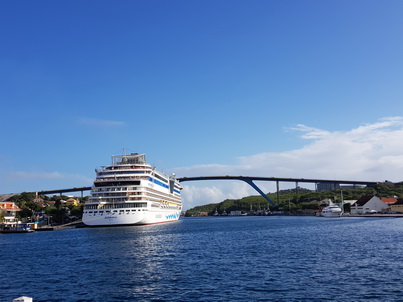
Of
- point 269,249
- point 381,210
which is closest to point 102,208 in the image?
point 269,249

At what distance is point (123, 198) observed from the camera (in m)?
81.2

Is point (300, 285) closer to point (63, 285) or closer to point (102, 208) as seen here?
point (63, 285)

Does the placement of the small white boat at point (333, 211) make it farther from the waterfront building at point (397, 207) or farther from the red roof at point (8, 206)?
the red roof at point (8, 206)

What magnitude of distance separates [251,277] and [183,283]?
15.9 feet

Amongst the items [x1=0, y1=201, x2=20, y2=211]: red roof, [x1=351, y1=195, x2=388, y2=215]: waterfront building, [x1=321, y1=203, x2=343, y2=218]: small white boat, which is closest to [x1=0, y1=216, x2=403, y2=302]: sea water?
[x1=0, y1=201, x2=20, y2=211]: red roof

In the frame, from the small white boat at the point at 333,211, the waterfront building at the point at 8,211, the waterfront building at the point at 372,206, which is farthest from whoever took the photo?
the waterfront building at the point at 372,206

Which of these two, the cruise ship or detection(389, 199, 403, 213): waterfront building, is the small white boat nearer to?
detection(389, 199, 403, 213): waterfront building

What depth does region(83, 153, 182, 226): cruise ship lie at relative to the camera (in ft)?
259

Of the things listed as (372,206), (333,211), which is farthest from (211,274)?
(372,206)

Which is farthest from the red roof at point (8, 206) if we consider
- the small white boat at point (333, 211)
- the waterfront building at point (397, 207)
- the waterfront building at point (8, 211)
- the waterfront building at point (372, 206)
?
the waterfront building at point (397, 207)

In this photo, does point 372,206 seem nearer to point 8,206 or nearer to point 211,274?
point 8,206

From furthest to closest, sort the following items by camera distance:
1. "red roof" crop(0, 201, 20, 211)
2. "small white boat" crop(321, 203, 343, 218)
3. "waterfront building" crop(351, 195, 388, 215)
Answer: "waterfront building" crop(351, 195, 388, 215) < "small white boat" crop(321, 203, 343, 218) < "red roof" crop(0, 201, 20, 211)

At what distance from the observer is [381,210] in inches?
5837

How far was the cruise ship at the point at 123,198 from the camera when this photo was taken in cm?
7906
